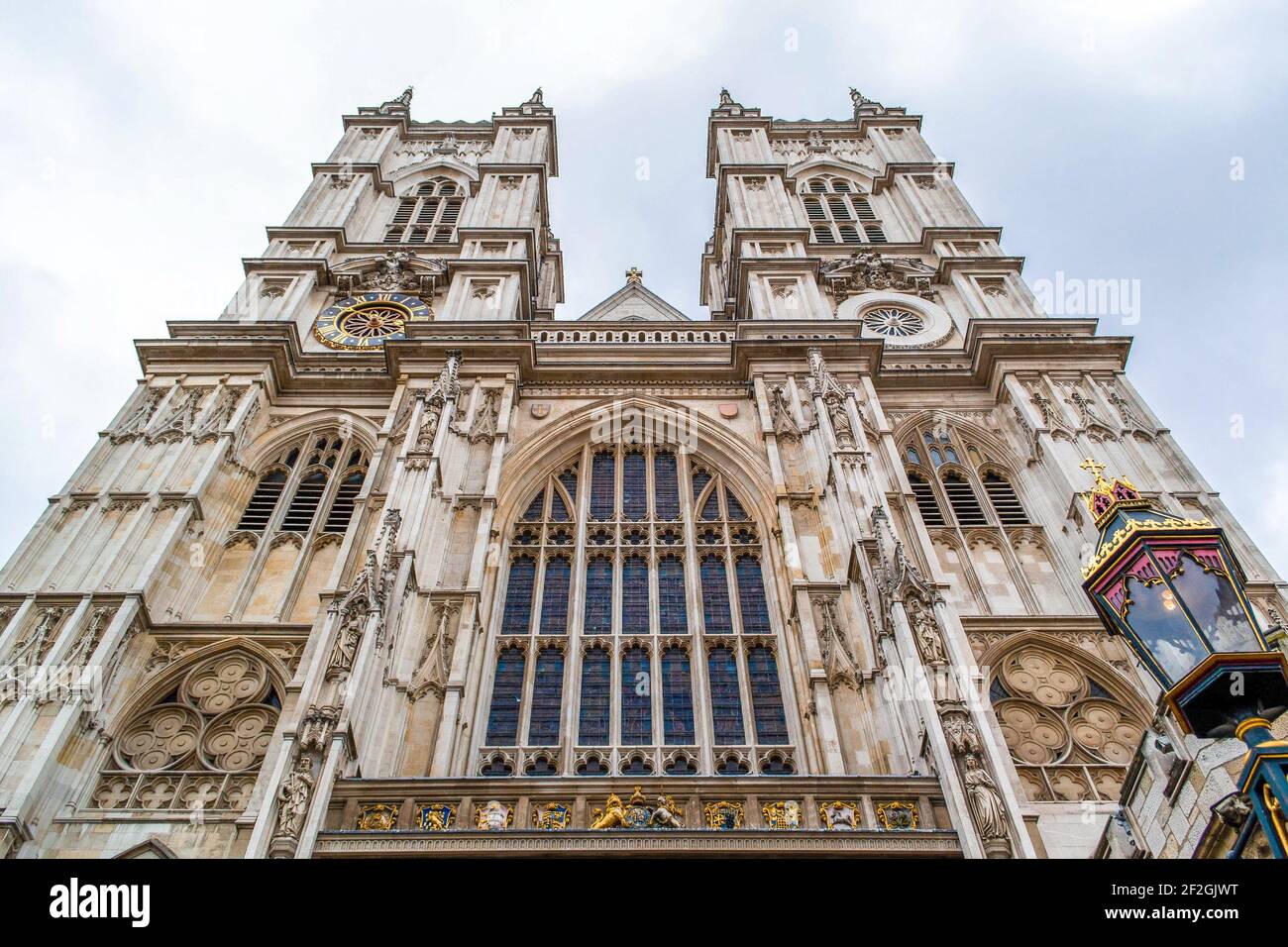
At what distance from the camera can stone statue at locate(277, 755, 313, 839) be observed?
11.2 meters

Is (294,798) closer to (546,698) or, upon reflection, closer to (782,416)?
(546,698)

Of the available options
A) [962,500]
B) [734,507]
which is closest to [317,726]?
[734,507]

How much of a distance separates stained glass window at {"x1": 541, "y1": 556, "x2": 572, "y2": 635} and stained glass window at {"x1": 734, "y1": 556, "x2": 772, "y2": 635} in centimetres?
308

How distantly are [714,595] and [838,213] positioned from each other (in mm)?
19083

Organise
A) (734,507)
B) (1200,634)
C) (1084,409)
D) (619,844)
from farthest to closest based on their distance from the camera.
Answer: (1084,409)
(734,507)
(619,844)
(1200,634)

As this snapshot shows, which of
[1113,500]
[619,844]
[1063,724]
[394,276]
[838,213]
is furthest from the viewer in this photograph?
[838,213]

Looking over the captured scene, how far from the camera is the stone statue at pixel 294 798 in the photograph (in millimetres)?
11211

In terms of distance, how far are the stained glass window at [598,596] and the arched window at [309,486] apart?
15.8 feet

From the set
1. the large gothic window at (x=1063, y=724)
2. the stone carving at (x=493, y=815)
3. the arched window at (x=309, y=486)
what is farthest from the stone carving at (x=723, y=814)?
the arched window at (x=309, y=486)

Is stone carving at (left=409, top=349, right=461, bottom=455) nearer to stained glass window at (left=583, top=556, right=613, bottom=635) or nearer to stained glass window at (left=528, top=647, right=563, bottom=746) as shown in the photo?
stained glass window at (left=583, top=556, right=613, bottom=635)

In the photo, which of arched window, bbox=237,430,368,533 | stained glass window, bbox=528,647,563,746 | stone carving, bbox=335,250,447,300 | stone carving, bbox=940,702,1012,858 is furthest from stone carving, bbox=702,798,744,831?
stone carving, bbox=335,250,447,300

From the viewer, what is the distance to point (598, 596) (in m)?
18.6
